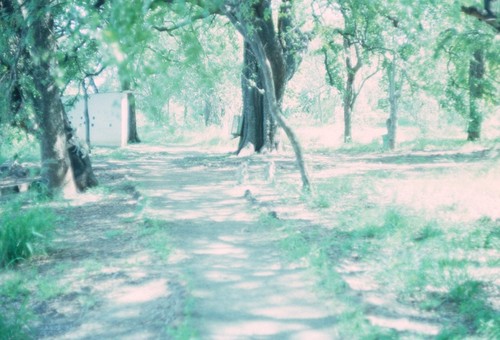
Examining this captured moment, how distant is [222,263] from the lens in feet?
19.5

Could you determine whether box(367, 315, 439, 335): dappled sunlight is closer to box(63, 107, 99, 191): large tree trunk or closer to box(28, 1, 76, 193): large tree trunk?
box(28, 1, 76, 193): large tree trunk

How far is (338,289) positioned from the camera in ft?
15.9

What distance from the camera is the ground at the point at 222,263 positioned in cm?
426

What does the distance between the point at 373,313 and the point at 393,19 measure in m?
12.3

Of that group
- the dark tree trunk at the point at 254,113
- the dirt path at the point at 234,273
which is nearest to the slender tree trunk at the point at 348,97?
the dark tree trunk at the point at 254,113

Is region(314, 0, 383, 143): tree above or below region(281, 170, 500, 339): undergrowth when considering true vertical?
above

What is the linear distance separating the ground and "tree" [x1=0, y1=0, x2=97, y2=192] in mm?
699

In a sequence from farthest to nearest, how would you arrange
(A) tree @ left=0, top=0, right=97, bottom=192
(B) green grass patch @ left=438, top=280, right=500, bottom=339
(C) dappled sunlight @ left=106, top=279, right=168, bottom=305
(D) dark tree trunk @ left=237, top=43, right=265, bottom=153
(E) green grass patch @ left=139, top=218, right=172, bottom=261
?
1. (D) dark tree trunk @ left=237, top=43, right=265, bottom=153
2. (A) tree @ left=0, top=0, right=97, bottom=192
3. (E) green grass patch @ left=139, top=218, right=172, bottom=261
4. (C) dappled sunlight @ left=106, top=279, right=168, bottom=305
5. (B) green grass patch @ left=438, top=280, right=500, bottom=339

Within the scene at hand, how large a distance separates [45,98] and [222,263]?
622cm

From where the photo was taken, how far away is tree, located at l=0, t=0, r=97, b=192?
8039 millimetres

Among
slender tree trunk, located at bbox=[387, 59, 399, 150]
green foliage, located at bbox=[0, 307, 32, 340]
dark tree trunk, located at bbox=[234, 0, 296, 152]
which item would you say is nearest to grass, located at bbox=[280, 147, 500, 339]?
green foliage, located at bbox=[0, 307, 32, 340]

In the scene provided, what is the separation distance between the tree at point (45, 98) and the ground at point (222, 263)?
0.70m

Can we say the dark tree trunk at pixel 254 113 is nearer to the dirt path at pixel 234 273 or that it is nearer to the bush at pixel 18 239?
the dirt path at pixel 234 273

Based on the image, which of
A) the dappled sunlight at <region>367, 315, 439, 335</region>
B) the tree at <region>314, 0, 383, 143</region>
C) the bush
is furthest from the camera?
the tree at <region>314, 0, 383, 143</region>
